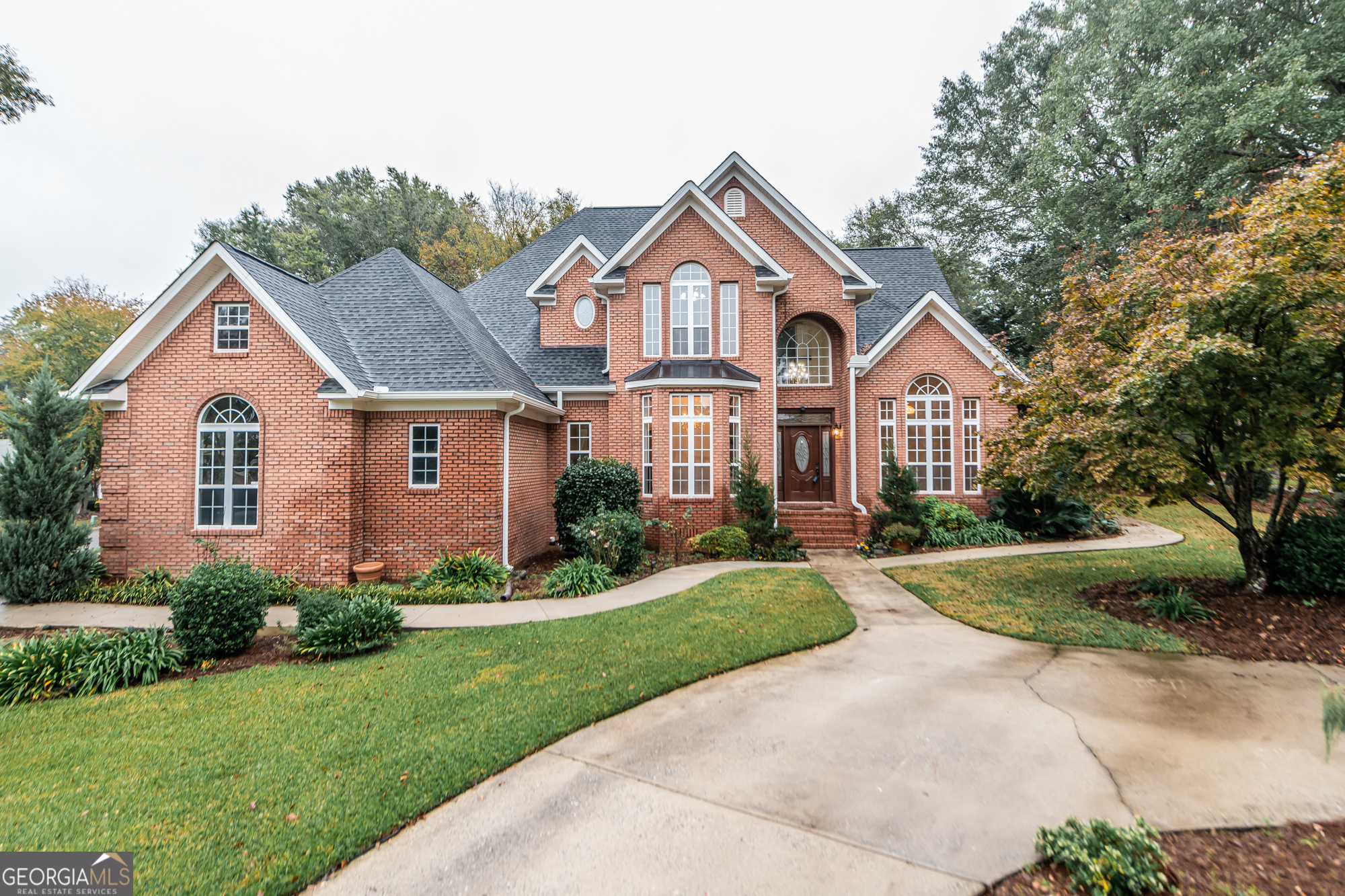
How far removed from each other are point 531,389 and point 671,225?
18.2 ft

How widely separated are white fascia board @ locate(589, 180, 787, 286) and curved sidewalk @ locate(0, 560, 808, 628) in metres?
8.29

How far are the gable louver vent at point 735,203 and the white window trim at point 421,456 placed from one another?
33.1ft

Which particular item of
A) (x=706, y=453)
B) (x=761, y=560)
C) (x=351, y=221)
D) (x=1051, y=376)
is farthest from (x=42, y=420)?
(x=351, y=221)

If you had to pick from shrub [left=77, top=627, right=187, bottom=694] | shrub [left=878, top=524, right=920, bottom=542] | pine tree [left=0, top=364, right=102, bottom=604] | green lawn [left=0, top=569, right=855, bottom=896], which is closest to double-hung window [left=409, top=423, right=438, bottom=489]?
→ green lawn [left=0, top=569, right=855, bottom=896]

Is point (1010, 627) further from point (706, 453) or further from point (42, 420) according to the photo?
point (42, 420)

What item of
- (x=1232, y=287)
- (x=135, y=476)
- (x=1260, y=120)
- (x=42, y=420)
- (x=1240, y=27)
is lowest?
(x=135, y=476)

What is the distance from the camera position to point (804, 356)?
53.4 feet

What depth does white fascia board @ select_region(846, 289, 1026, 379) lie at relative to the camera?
49.3ft

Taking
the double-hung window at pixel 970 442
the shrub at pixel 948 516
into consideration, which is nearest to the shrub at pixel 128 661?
the shrub at pixel 948 516

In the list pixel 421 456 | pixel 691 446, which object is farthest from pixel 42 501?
pixel 691 446

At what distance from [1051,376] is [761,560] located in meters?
6.55

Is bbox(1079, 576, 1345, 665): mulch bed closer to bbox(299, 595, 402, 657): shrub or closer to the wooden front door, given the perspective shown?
the wooden front door

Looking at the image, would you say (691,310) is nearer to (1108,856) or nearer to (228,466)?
(228,466)

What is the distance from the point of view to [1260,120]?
15703 mm
